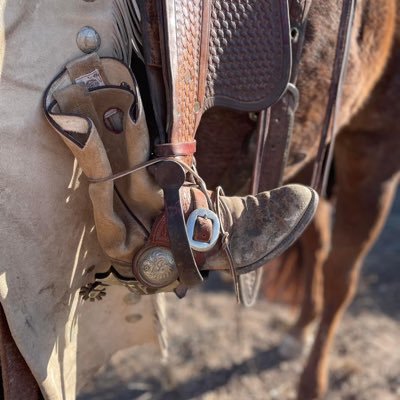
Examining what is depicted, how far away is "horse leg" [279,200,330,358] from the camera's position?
2.62 metres

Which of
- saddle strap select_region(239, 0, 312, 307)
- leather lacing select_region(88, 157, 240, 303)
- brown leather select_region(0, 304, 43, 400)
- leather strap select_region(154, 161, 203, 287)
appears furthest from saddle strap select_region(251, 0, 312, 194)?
brown leather select_region(0, 304, 43, 400)

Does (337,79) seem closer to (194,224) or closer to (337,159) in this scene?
(194,224)

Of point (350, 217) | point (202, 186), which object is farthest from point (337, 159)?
point (202, 186)

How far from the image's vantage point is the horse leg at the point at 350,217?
84.7 inches

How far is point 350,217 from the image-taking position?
7.60 ft

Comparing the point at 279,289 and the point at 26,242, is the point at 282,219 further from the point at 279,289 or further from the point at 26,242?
the point at 279,289

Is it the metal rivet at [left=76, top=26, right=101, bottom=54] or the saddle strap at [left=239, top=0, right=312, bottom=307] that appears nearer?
the metal rivet at [left=76, top=26, right=101, bottom=54]

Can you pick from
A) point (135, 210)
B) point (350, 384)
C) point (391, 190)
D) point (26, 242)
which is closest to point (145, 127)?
point (135, 210)

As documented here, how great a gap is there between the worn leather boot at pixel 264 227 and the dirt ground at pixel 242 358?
1.37m

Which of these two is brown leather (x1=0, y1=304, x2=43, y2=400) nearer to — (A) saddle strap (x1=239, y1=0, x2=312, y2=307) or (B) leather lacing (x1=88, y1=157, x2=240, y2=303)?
(B) leather lacing (x1=88, y1=157, x2=240, y2=303)

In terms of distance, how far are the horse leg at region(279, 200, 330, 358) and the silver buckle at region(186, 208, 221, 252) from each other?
1.52 m

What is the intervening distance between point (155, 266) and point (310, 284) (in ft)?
5.47

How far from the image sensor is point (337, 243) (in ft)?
7.84

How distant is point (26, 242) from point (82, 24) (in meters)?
0.38
